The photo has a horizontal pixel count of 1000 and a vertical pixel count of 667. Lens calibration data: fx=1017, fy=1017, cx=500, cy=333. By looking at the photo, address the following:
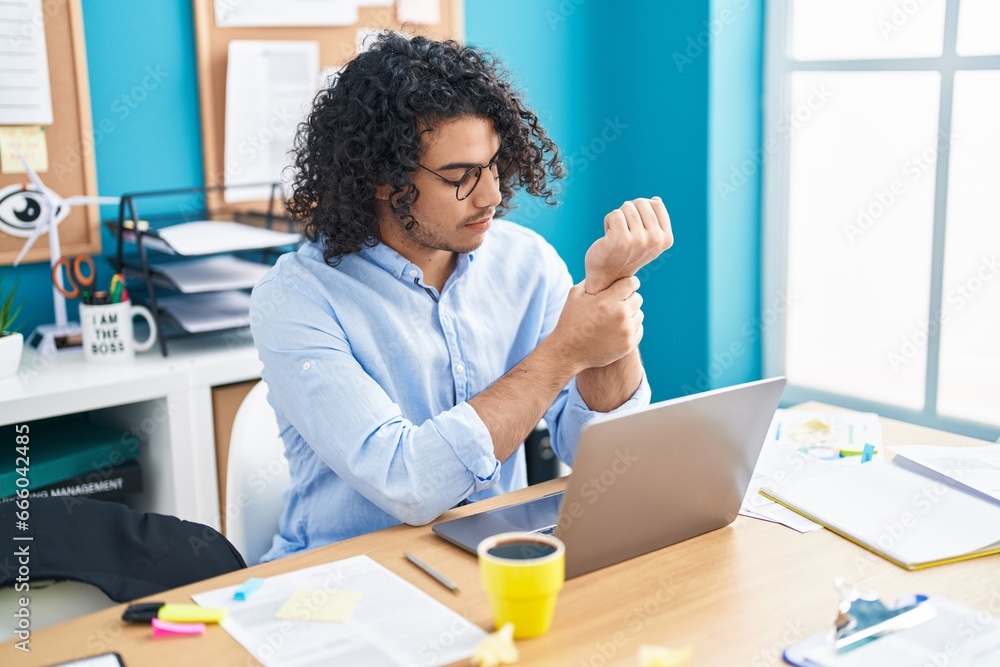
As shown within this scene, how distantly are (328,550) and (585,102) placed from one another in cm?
218

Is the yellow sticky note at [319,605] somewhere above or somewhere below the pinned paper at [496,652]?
below

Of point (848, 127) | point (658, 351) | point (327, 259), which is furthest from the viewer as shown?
point (658, 351)

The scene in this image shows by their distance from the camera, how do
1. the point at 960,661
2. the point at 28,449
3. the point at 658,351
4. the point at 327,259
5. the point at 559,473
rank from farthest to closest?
the point at 658,351 < the point at 559,473 < the point at 28,449 < the point at 327,259 < the point at 960,661

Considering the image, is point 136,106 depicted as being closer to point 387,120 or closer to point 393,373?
point 387,120

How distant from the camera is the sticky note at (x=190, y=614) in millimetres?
1041

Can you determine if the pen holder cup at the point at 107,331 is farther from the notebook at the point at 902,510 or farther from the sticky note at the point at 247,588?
the notebook at the point at 902,510

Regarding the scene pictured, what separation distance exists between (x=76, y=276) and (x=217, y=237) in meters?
0.33

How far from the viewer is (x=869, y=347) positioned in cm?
278

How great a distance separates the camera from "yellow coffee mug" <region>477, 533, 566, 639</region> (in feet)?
3.13

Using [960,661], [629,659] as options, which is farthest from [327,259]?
[960,661]

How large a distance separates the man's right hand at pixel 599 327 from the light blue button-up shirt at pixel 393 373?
0.41 feet

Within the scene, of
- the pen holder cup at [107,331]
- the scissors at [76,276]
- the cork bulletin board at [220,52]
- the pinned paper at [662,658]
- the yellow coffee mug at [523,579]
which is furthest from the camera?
the cork bulletin board at [220,52]

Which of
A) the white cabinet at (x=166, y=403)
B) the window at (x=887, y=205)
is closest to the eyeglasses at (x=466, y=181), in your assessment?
the white cabinet at (x=166, y=403)

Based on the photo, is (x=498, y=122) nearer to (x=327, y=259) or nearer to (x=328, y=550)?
(x=327, y=259)
